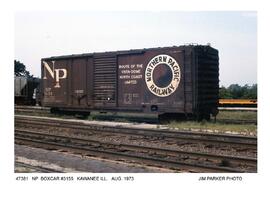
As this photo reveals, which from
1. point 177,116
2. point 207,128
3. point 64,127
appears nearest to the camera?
point 207,128

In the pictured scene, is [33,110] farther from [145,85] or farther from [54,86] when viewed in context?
[145,85]

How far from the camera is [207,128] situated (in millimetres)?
14555

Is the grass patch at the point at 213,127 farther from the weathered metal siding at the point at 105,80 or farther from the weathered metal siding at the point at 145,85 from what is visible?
the weathered metal siding at the point at 105,80

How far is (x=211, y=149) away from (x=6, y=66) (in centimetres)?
601

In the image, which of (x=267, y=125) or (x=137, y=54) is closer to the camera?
(x=267, y=125)

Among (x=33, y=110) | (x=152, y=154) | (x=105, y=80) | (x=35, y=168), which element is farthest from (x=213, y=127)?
(x=33, y=110)

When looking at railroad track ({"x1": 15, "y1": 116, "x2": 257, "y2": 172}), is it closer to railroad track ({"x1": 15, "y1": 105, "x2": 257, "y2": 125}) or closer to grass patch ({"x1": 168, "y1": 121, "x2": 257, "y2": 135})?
grass patch ({"x1": 168, "y1": 121, "x2": 257, "y2": 135})

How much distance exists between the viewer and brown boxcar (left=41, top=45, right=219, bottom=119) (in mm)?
16172

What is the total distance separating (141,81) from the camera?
56.8 feet

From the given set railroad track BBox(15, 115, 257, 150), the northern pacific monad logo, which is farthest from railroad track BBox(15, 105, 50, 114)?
the northern pacific monad logo
